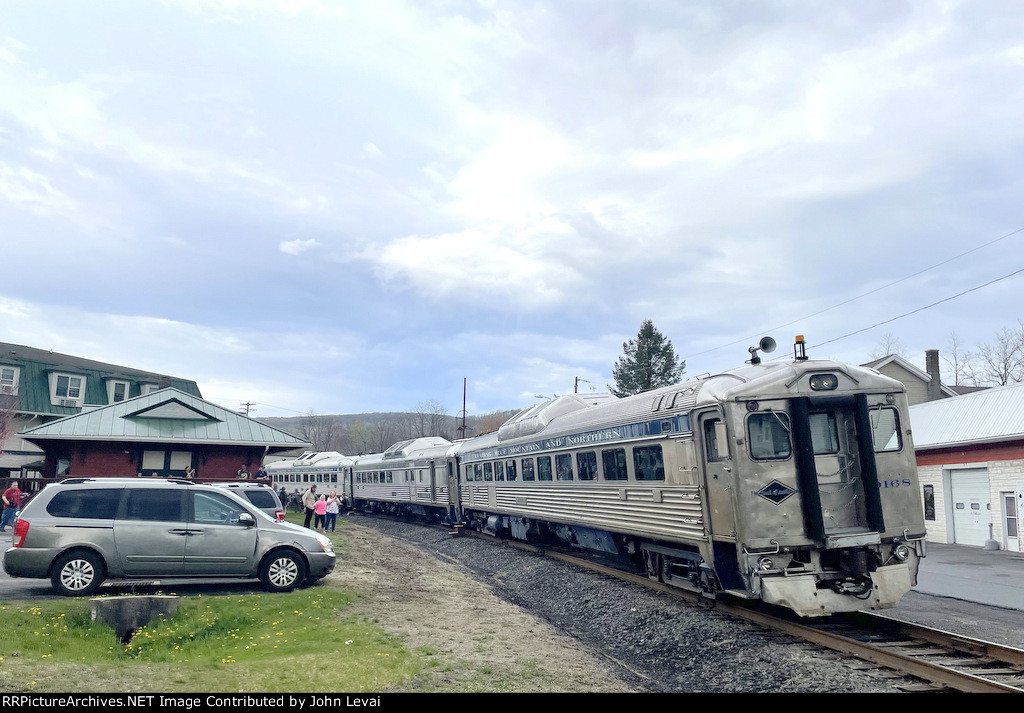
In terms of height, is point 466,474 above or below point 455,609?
above

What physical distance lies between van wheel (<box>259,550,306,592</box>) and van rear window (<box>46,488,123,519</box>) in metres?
2.38

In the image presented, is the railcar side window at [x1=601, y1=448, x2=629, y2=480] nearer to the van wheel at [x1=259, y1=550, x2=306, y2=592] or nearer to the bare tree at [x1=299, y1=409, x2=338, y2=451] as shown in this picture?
the van wheel at [x1=259, y1=550, x2=306, y2=592]

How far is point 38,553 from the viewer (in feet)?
34.3

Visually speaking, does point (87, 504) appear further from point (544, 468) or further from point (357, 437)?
point (357, 437)

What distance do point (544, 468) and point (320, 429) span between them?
123 m

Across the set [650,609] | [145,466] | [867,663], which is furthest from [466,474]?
[867,663]

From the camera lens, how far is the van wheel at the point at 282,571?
1145 cm

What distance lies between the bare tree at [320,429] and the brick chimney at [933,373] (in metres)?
101

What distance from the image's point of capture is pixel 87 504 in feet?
35.8

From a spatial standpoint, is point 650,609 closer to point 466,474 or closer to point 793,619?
point 793,619

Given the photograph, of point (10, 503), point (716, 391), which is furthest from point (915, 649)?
point (10, 503)

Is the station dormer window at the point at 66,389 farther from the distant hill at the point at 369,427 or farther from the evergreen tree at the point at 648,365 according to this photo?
the distant hill at the point at 369,427

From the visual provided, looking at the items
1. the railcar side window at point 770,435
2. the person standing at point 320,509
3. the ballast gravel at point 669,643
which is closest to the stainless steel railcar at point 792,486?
the railcar side window at point 770,435

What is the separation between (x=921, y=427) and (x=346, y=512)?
1181 inches
